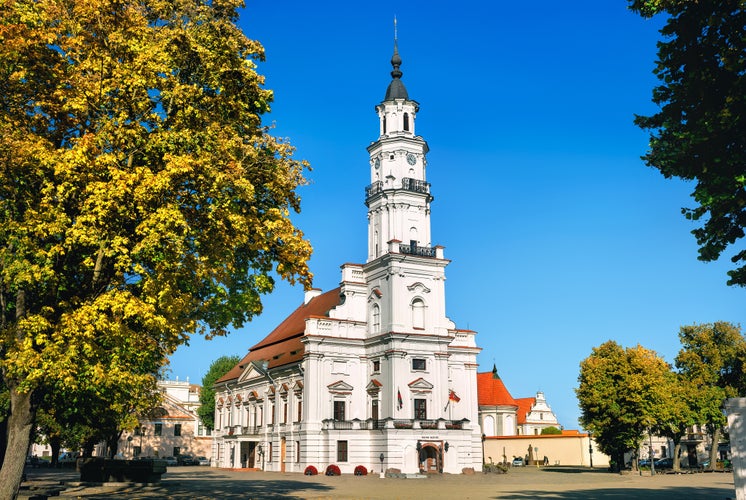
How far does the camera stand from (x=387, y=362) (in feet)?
187

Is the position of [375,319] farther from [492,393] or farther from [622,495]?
[492,393]

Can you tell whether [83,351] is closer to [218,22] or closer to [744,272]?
[218,22]

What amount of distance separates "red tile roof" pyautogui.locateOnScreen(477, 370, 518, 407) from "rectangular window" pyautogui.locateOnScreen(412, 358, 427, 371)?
3496cm

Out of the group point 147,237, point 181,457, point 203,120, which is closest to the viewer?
point 147,237

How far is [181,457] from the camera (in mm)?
86938

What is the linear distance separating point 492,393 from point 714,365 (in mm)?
35117

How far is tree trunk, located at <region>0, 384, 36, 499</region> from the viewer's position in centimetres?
1698

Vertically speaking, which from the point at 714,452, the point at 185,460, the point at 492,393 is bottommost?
the point at 185,460

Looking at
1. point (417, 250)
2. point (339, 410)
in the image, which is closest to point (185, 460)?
point (339, 410)

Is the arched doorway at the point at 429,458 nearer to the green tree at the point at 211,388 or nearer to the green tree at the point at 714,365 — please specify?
the green tree at the point at 714,365

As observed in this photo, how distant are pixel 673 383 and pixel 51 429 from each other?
50.6 meters

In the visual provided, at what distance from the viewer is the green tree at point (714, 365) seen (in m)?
60.1

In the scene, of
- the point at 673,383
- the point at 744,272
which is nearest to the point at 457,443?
the point at 673,383

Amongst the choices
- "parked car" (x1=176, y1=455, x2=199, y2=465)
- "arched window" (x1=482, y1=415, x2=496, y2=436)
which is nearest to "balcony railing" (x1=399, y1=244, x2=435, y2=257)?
"arched window" (x1=482, y1=415, x2=496, y2=436)
